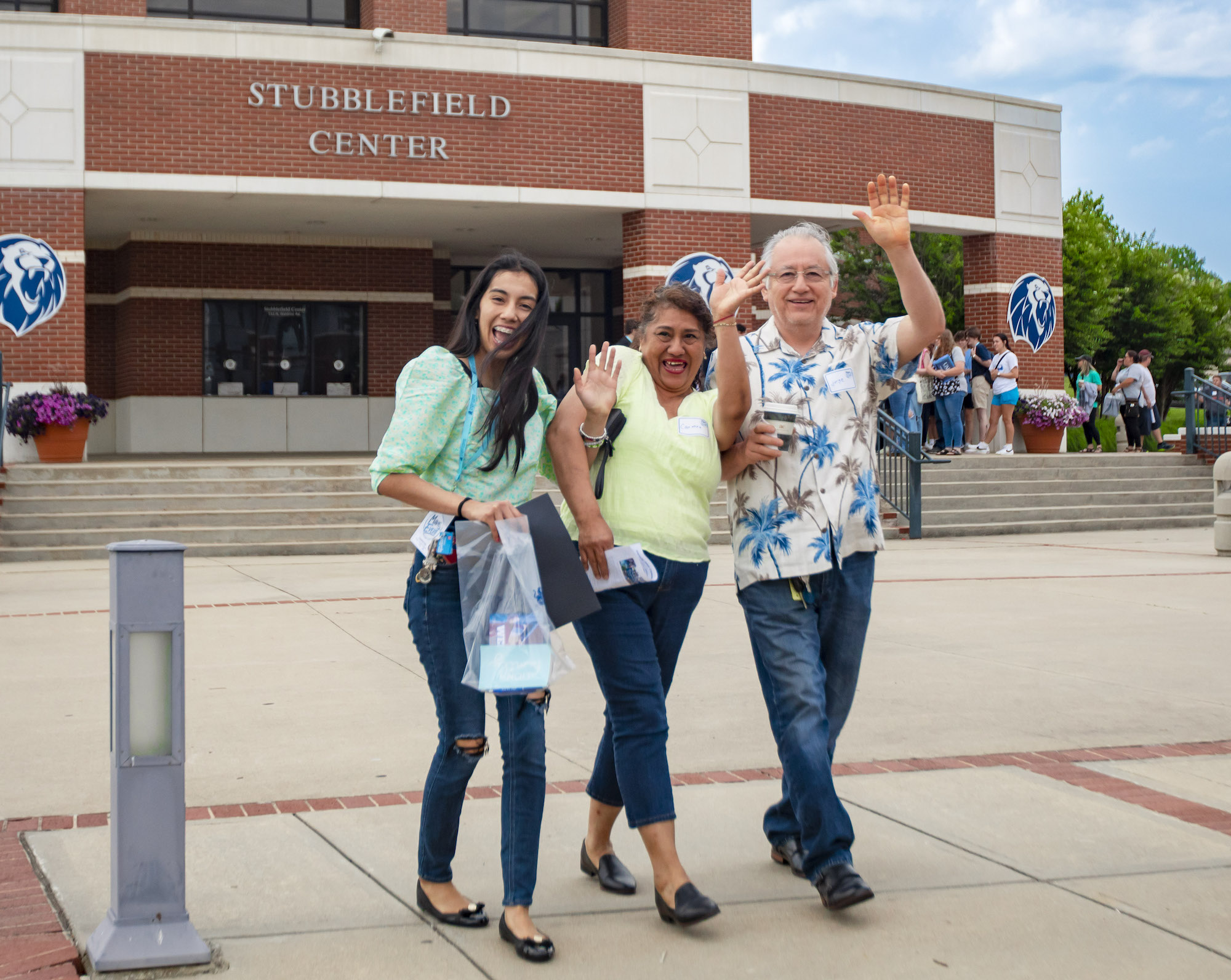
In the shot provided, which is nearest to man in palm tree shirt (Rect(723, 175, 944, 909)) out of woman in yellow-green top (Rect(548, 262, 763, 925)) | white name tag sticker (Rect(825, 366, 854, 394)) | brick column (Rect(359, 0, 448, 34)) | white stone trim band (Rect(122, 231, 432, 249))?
white name tag sticker (Rect(825, 366, 854, 394))

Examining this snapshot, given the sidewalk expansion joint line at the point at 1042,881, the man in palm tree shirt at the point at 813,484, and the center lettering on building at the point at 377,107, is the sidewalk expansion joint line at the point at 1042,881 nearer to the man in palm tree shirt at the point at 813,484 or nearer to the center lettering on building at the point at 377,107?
the man in palm tree shirt at the point at 813,484

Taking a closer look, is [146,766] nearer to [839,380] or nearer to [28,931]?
[28,931]

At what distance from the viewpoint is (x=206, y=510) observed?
15164 millimetres

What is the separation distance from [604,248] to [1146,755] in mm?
21191

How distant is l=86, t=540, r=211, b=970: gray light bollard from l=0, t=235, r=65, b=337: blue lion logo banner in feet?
44.6

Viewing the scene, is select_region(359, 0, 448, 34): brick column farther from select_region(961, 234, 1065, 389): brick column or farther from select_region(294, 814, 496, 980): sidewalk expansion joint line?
select_region(294, 814, 496, 980): sidewalk expansion joint line

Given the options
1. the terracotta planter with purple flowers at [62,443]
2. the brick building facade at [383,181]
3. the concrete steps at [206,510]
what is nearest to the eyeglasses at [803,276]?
the concrete steps at [206,510]

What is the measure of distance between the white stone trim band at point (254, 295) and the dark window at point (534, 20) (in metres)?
4.77

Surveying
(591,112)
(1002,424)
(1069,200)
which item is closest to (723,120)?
(591,112)

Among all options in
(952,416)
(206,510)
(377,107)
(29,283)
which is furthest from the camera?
(952,416)

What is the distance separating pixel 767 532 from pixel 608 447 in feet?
1.68

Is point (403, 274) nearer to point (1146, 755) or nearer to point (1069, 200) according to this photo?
point (1146, 755)

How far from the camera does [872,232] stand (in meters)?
3.77

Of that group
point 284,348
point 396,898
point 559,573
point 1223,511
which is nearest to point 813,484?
point 559,573
